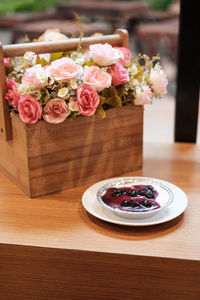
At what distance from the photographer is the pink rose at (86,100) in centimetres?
96

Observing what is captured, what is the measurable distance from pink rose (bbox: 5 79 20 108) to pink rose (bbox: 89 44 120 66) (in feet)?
0.59

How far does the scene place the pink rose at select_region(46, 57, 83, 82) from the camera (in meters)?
0.95

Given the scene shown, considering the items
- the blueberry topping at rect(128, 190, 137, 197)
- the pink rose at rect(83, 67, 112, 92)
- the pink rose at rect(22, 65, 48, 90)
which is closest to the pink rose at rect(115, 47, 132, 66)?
the pink rose at rect(83, 67, 112, 92)

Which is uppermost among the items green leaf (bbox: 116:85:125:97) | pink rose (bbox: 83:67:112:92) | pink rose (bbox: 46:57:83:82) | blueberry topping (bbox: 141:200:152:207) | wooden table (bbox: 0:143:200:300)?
pink rose (bbox: 46:57:83:82)

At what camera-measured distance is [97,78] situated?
987mm

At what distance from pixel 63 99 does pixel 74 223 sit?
26cm

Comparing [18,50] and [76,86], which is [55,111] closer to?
[76,86]

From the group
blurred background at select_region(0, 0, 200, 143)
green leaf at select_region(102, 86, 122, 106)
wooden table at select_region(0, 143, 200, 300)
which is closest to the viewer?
wooden table at select_region(0, 143, 200, 300)

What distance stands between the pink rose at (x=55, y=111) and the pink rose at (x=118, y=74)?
143 mm

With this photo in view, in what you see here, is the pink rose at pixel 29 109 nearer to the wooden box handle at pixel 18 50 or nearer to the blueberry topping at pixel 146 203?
the wooden box handle at pixel 18 50

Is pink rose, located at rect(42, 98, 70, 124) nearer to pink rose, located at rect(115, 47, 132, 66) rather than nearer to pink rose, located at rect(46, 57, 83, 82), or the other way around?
pink rose, located at rect(46, 57, 83, 82)

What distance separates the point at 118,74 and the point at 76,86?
12 centimetres

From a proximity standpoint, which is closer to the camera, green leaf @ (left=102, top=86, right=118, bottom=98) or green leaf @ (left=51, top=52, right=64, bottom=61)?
green leaf @ (left=102, top=86, right=118, bottom=98)

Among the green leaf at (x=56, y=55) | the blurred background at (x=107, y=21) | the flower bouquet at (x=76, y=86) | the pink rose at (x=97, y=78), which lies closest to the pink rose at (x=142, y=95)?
the flower bouquet at (x=76, y=86)
